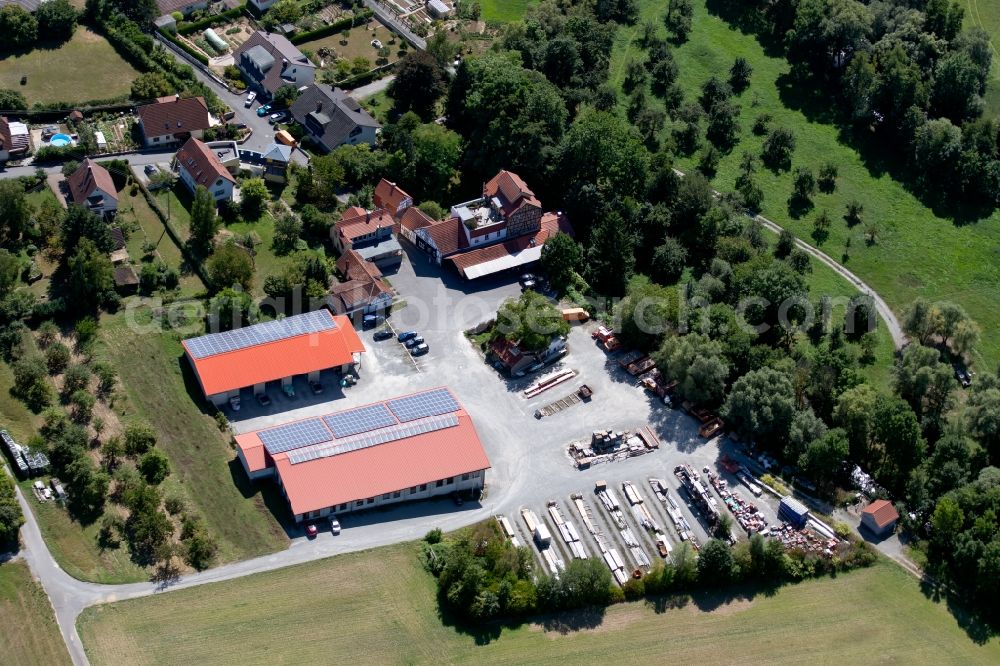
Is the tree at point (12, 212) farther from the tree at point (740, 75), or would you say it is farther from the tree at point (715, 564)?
the tree at point (740, 75)

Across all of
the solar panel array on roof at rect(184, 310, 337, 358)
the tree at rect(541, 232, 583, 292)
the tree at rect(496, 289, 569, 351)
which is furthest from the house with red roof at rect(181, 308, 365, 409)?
the tree at rect(541, 232, 583, 292)

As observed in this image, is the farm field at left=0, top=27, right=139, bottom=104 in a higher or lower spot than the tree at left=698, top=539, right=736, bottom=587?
lower

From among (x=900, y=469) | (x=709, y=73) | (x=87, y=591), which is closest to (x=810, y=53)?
(x=709, y=73)

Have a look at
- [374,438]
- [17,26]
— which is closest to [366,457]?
[374,438]

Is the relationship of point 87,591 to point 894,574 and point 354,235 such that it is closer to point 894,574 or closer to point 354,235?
point 354,235

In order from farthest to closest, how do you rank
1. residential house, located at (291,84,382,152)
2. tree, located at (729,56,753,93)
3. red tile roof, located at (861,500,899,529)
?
tree, located at (729,56,753,93)
residential house, located at (291,84,382,152)
red tile roof, located at (861,500,899,529)

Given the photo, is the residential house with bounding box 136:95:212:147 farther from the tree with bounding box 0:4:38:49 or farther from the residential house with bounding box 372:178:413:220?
the tree with bounding box 0:4:38:49

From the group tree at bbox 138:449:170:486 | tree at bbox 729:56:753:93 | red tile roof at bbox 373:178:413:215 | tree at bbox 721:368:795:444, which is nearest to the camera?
tree at bbox 138:449:170:486

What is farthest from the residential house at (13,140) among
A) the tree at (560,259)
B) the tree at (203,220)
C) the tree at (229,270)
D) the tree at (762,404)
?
the tree at (762,404)
